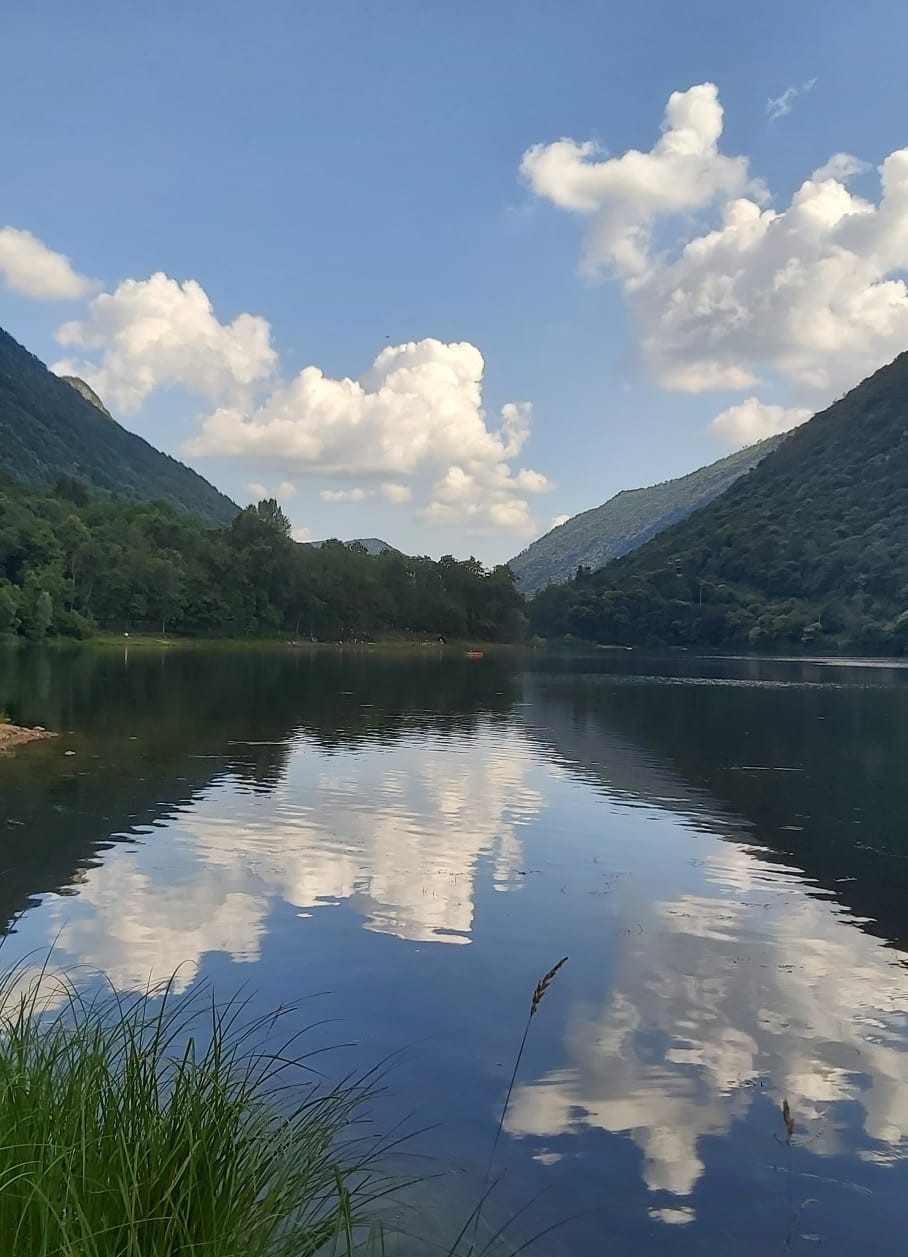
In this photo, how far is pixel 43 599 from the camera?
113938mm

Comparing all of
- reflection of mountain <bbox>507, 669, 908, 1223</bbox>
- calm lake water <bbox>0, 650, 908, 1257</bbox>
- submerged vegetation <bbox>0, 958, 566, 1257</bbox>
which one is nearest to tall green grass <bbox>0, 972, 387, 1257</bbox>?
submerged vegetation <bbox>0, 958, 566, 1257</bbox>

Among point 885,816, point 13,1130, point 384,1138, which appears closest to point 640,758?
point 885,816

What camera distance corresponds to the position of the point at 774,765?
35.3 metres

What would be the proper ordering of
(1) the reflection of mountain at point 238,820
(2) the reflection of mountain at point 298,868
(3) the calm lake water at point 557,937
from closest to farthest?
(3) the calm lake water at point 557,937 → (2) the reflection of mountain at point 298,868 → (1) the reflection of mountain at point 238,820

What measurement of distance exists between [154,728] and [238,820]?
1665 cm

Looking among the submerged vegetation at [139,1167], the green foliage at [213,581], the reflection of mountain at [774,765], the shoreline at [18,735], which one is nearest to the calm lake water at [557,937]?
the reflection of mountain at [774,765]

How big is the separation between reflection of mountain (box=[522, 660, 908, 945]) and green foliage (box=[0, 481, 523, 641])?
257ft

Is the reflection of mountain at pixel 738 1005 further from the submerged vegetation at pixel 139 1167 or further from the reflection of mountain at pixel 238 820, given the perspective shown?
the submerged vegetation at pixel 139 1167

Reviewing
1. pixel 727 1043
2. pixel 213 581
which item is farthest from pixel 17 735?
pixel 213 581

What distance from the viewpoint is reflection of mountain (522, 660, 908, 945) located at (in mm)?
21188

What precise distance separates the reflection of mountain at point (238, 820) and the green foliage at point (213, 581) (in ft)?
266

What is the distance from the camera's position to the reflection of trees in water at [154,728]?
20.4 metres

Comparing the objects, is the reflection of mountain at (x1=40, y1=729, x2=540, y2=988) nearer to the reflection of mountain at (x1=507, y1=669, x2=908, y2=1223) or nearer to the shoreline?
the reflection of mountain at (x1=507, y1=669, x2=908, y2=1223)

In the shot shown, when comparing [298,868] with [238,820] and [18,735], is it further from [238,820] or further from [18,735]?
[18,735]
